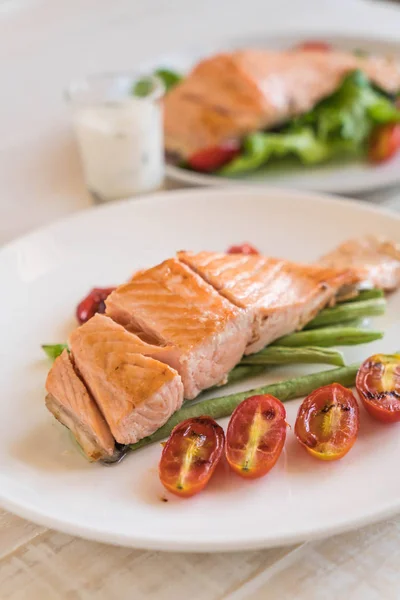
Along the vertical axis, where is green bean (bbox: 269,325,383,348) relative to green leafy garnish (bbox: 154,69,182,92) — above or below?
below

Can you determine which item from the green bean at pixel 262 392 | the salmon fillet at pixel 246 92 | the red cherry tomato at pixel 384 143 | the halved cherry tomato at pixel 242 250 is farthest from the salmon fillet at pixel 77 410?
the red cherry tomato at pixel 384 143

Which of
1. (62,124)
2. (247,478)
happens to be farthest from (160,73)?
(247,478)

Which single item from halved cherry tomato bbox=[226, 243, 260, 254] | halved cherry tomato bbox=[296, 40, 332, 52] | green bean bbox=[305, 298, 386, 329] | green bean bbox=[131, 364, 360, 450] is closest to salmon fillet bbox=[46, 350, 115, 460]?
green bean bbox=[131, 364, 360, 450]

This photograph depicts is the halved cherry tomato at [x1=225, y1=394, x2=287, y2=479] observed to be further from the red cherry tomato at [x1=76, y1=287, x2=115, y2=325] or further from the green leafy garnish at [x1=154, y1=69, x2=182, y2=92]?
the green leafy garnish at [x1=154, y1=69, x2=182, y2=92]

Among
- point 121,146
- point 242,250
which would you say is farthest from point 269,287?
point 121,146

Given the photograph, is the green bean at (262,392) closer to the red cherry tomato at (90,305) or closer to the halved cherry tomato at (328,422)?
the halved cherry tomato at (328,422)

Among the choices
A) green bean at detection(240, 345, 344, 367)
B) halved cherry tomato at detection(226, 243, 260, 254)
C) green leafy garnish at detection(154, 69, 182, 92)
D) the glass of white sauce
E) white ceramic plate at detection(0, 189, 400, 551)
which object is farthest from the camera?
green leafy garnish at detection(154, 69, 182, 92)

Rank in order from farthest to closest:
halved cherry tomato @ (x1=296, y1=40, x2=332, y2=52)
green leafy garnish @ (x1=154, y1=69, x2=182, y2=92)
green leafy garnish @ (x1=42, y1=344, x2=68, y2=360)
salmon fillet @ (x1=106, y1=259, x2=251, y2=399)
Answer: halved cherry tomato @ (x1=296, y1=40, x2=332, y2=52), green leafy garnish @ (x1=154, y1=69, x2=182, y2=92), green leafy garnish @ (x1=42, y1=344, x2=68, y2=360), salmon fillet @ (x1=106, y1=259, x2=251, y2=399)
